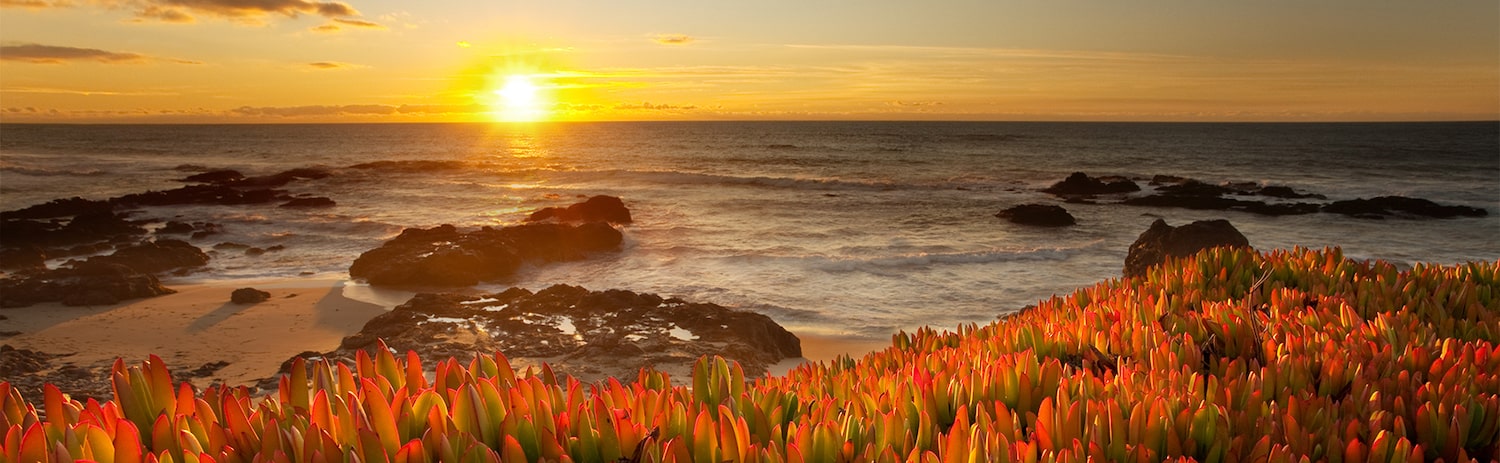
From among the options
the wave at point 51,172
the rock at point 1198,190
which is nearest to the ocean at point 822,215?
the wave at point 51,172

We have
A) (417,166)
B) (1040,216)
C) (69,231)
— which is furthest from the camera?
(417,166)

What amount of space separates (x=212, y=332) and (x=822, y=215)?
20649mm

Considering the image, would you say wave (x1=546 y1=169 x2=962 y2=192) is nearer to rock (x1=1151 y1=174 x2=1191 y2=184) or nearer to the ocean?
the ocean

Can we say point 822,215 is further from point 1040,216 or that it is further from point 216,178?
point 216,178

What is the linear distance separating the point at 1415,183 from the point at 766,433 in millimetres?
51866

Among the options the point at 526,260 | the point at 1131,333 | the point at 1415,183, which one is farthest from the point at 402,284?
the point at 1415,183

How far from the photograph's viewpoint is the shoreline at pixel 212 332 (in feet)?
31.7

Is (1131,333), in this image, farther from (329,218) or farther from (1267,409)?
(329,218)

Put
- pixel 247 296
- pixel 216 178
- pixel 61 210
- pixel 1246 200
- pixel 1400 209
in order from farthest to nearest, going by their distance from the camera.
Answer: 1. pixel 216 178
2. pixel 1246 200
3. pixel 1400 209
4. pixel 61 210
5. pixel 247 296

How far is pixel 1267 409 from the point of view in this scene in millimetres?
2521

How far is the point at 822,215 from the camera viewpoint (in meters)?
29.6

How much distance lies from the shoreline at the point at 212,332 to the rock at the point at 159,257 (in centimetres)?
343

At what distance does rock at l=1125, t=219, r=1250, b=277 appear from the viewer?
1442 cm

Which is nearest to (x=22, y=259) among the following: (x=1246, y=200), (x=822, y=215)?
(x=822, y=215)
